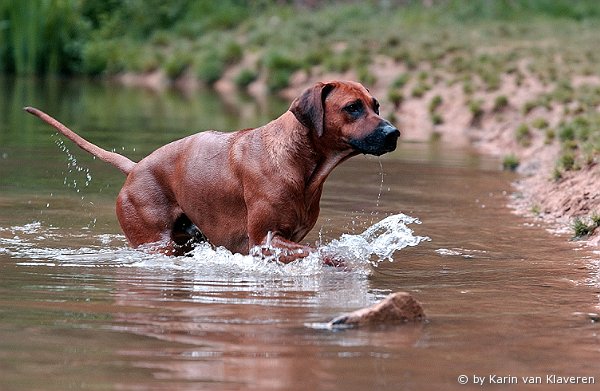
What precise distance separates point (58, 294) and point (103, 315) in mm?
716

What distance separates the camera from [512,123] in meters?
18.1

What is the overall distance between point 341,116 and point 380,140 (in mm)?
340

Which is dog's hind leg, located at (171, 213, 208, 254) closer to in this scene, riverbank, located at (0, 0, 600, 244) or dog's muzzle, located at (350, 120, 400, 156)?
dog's muzzle, located at (350, 120, 400, 156)

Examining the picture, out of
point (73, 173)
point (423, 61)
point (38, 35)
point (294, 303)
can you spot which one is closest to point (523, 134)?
point (73, 173)

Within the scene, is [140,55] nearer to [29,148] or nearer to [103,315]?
[29,148]

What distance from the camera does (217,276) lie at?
7973 mm

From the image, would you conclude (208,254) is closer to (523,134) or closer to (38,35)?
(523,134)

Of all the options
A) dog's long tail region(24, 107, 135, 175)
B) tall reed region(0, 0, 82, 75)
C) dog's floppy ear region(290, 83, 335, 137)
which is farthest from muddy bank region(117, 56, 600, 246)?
tall reed region(0, 0, 82, 75)

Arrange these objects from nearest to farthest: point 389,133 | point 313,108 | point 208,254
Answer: point 389,133, point 313,108, point 208,254

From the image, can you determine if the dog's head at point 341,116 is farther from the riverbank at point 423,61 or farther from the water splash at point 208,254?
the riverbank at point 423,61

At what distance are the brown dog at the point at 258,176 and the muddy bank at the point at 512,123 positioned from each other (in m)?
2.39

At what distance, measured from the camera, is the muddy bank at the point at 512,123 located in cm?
1132

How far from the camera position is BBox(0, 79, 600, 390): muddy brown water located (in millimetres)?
5523

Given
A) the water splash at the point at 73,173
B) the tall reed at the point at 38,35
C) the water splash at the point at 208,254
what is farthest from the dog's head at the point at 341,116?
the tall reed at the point at 38,35
